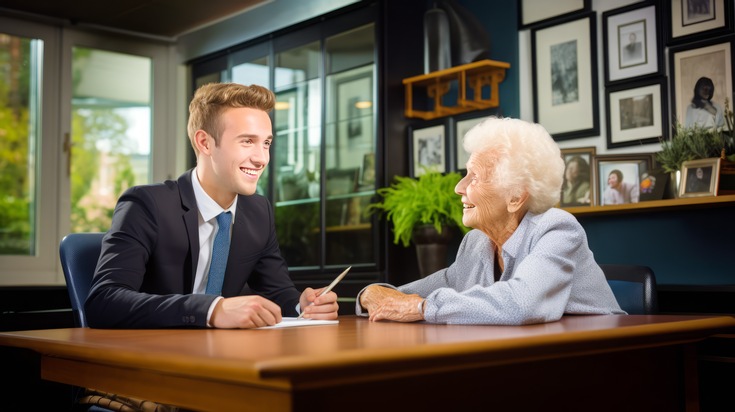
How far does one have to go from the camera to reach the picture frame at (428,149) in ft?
14.2

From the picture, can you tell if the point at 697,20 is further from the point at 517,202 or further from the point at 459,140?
the point at 517,202

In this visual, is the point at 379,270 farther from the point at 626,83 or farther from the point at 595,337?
the point at 595,337

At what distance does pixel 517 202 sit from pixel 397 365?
1.03 metres

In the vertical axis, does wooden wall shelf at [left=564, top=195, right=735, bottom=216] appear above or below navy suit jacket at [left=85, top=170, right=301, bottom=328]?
above

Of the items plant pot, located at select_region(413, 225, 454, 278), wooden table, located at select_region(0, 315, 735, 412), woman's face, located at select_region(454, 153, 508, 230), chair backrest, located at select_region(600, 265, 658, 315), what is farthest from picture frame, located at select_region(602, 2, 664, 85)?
wooden table, located at select_region(0, 315, 735, 412)

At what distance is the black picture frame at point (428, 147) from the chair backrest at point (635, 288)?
2.24m

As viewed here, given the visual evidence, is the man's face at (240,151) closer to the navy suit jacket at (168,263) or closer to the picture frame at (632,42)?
the navy suit jacket at (168,263)

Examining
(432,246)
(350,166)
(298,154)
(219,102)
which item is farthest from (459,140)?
(219,102)

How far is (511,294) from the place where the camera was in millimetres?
1545

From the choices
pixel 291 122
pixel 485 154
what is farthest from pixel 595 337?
pixel 291 122

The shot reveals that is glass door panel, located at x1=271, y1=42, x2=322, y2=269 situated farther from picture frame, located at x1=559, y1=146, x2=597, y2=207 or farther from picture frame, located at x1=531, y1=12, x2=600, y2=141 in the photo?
picture frame, located at x1=559, y1=146, x2=597, y2=207

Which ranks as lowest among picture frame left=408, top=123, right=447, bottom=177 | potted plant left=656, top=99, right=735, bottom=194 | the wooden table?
the wooden table

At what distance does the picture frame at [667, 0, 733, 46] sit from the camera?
128 inches

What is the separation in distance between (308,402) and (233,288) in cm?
127
